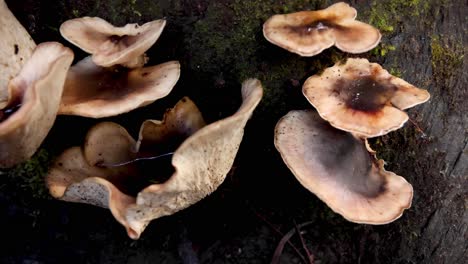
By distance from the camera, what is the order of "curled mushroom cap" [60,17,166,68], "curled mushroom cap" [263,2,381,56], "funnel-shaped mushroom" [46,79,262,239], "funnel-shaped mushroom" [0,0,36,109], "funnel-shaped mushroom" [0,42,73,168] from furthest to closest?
"curled mushroom cap" [263,2,381,56], "funnel-shaped mushroom" [0,0,36,109], "curled mushroom cap" [60,17,166,68], "funnel-shaped mushroom" [46,79,262,239], "funnel-shaped mushroom" [0,42,73,168]

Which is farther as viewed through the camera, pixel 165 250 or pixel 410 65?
pixel 410 65

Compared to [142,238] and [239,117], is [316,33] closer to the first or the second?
[239,117]

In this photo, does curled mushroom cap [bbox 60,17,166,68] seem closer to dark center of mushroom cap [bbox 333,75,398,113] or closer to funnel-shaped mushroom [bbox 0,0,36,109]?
funnel-shaped mushroom [bbox 0,0,36,109]

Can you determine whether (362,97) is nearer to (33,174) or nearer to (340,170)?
(340,170)

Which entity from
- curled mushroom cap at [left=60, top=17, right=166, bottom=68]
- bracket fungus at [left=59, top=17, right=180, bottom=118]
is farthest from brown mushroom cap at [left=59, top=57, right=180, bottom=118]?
curled mushroom cap at [left=60, top=17, right=166, bottom=68]

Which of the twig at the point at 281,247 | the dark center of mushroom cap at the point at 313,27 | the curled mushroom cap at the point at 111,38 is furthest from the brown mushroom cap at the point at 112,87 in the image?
the twig at the point at 281,247

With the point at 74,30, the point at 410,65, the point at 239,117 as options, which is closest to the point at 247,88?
the point at 239,117
